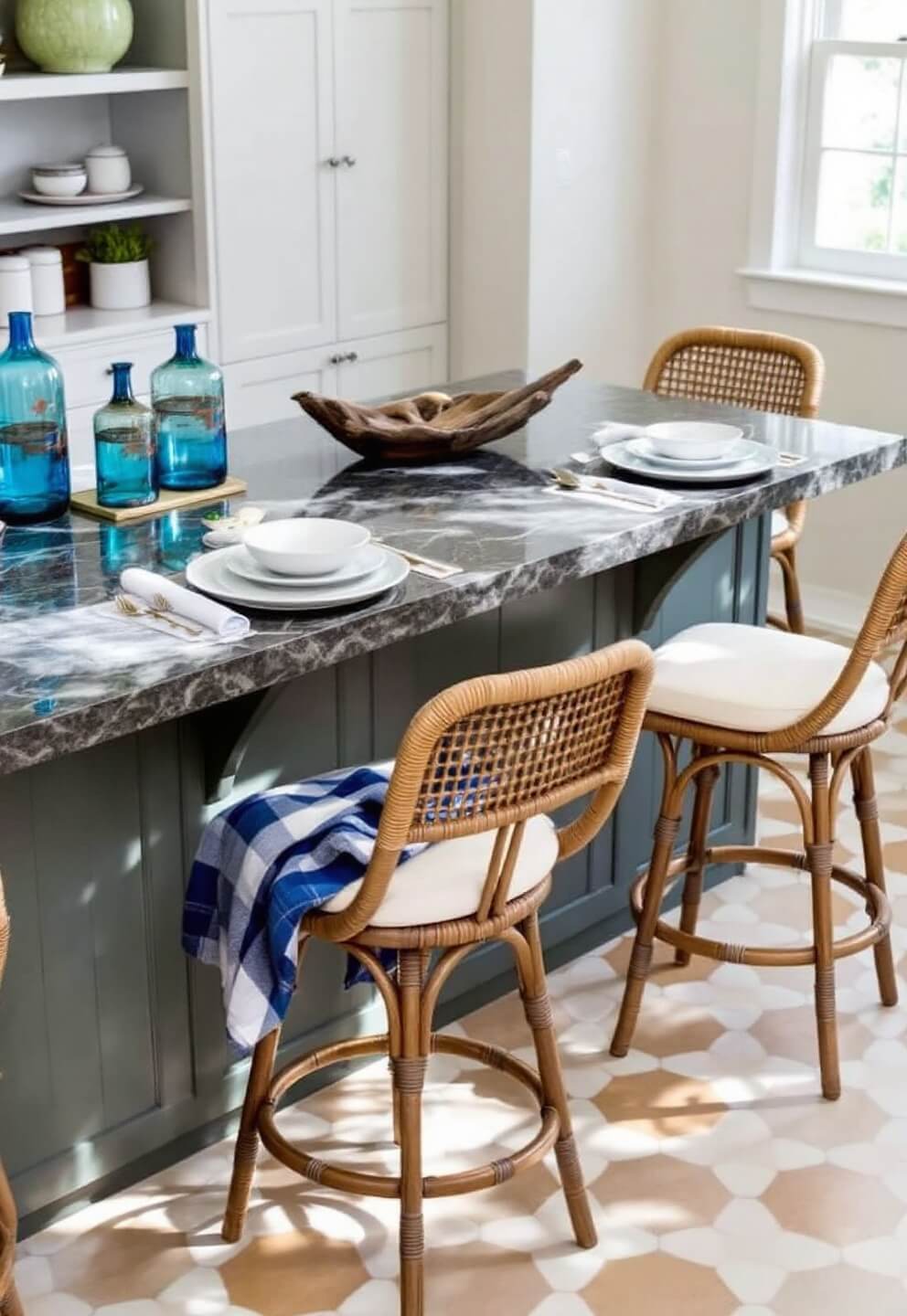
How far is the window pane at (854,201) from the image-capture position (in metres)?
4.82

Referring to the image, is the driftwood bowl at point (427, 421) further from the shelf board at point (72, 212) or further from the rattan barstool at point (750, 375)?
the shelf board at point (72, 212)

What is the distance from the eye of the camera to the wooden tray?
2615 mm

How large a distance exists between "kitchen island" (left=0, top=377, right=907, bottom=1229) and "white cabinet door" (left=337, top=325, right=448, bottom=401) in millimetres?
1798

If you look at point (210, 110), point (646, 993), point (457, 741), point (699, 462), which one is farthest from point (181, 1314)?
point (210, 110)

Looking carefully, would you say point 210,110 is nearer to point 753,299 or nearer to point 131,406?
point 753,299

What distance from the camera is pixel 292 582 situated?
2305 millimetres

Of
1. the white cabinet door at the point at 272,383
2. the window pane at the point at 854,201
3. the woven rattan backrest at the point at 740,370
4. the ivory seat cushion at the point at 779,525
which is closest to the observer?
the woven rattan backrest at the point at 740,370

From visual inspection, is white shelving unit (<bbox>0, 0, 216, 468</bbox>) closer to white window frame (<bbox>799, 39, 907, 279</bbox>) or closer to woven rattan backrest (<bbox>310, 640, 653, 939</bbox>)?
white window frame (<bbox>799, 39, 907, 279</bbox>)

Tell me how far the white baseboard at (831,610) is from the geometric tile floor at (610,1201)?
1.93 metres

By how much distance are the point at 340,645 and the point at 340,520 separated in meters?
0.41

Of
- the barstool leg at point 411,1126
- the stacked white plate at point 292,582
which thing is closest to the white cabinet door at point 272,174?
the stacked white plate at point 292,582

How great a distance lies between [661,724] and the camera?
109 inches

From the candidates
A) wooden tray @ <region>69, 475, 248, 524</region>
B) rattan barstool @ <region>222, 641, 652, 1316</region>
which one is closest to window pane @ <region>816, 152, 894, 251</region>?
wooden tray @ <region>69, 475, 248, 524</region>

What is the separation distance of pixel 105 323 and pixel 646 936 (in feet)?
7.44
